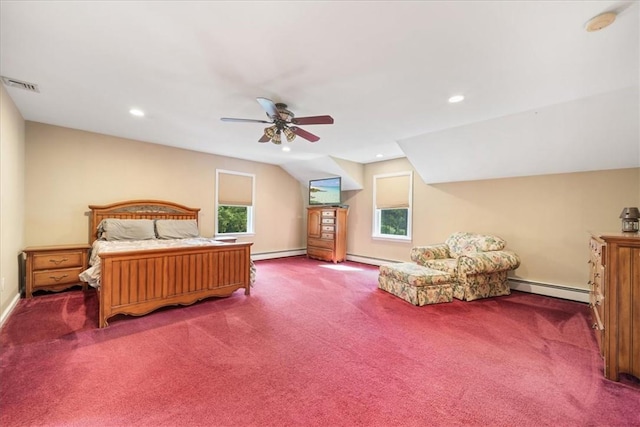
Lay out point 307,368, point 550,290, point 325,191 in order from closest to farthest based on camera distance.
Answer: point 307,368, point 550,290, point 325,191

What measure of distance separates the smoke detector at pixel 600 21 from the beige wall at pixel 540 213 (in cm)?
288

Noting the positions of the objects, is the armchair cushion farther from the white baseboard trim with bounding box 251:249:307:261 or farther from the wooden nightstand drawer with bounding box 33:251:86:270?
the wooden nightstand drawer with bounding box 33:251:86:270

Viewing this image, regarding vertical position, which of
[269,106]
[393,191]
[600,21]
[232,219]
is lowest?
[232,219]

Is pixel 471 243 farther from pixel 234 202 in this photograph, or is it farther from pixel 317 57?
pixel 234 202

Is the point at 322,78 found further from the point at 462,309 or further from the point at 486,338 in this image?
the point at 462,309

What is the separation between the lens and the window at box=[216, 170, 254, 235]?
6.15 metres

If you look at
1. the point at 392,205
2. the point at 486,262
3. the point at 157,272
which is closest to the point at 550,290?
the point at 486,262

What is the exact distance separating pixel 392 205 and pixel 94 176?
18.6 feet

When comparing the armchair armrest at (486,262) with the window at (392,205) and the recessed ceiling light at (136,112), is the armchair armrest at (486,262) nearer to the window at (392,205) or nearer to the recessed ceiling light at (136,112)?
the window at (392,205)

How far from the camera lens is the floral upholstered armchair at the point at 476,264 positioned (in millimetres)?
3785

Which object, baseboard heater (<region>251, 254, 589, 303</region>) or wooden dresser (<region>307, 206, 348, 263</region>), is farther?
wooden dresser (<region>307, 206, 348, 263</region>)

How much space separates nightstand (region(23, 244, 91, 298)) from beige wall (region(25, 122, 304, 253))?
1.69 ft

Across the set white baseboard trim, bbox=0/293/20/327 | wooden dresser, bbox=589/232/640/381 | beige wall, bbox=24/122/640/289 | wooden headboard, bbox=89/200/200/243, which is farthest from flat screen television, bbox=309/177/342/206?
white baseboard trim, bbox=0/293/20/327

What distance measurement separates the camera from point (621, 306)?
2.01m
